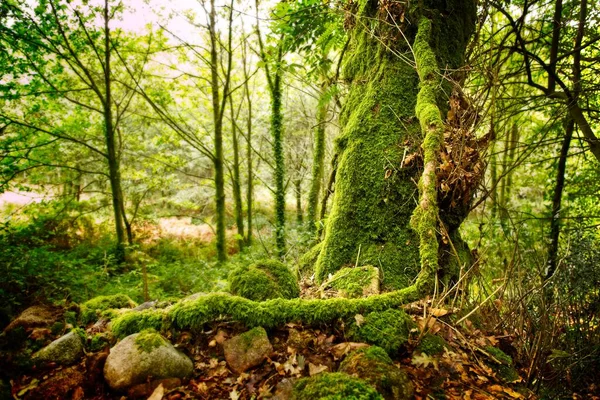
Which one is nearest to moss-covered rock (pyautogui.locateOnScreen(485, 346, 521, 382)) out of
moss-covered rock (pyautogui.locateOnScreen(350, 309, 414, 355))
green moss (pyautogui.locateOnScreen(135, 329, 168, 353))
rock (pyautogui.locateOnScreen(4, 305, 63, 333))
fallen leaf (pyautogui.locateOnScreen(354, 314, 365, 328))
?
moss-covered rock (pyautogui.locateOnScreen(350, 309, 414, 355))

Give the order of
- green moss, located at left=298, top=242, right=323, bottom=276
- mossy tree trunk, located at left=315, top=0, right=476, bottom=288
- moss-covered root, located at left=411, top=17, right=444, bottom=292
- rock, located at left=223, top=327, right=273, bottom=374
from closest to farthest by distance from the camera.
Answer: rock, located at left=223, top=327, right=273, bottom=374, moss-covered root, located at left=411, top=17, right=444, bottom=292, mossy tree trunk, located at left=315, top=0, right=476, bottom=288, green moss, located at left=298, top=242, right=323, bottom=276

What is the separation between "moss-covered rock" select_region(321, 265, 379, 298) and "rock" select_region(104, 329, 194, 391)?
1.44 metres

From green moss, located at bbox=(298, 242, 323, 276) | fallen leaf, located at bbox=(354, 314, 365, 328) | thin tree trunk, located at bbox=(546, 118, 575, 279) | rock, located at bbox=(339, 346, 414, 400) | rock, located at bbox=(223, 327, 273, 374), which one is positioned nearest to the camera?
rock, located at bbox=(339, 346, 414, 400)

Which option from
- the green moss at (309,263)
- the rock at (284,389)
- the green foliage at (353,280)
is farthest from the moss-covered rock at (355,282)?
the rock at (284,389)

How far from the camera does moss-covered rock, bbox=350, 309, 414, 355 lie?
196cm

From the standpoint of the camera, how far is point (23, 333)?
227 centimetres

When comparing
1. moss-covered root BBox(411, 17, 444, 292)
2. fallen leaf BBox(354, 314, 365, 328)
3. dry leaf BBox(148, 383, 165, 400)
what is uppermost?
moss-covered root BBox(411, 17, 444, 292)

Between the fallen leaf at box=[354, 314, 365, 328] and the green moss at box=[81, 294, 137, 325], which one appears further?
the green moss at box=[81, 294, 137, 325]

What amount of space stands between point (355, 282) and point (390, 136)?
5.73ft

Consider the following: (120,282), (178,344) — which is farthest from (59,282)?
(178,344)

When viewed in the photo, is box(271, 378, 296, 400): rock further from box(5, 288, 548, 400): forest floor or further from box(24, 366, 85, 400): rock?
box(24, 366, 85, 400): rock

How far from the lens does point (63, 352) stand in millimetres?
2066

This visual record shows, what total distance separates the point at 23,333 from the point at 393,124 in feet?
13.1

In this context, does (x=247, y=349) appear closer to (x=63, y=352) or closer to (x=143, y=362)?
A: (x=143, y=362)
